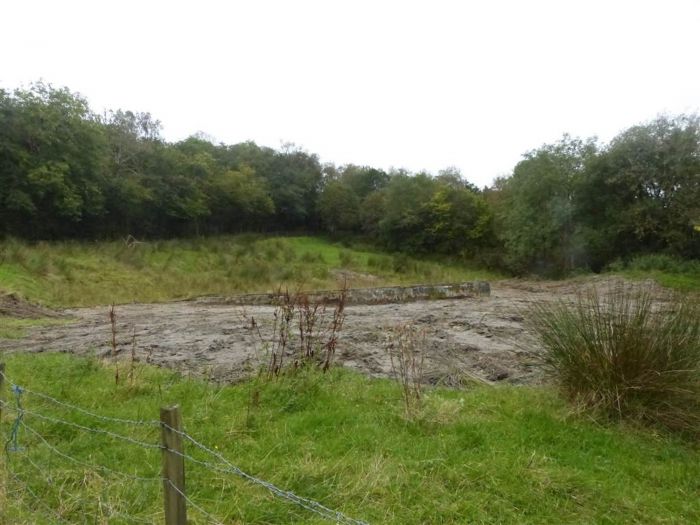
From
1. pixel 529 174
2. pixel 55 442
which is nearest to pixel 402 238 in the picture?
pixel 529 174

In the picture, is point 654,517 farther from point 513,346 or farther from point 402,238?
point 402,238

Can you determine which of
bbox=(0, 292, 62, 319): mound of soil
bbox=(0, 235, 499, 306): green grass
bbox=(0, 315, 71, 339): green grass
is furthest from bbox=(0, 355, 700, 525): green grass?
bbox=(0, 292, 62, 319): mound of soil

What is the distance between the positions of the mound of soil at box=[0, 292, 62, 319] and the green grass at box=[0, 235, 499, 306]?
900 millimetres

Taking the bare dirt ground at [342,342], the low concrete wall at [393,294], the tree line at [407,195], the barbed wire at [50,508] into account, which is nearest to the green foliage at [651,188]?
the tree line at [407,195]

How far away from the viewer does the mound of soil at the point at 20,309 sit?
12.3 meters

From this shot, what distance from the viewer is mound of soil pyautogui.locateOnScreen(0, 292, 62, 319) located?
40.5 ft

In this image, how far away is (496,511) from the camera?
328cm

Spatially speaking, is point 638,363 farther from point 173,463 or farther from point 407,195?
point 407,195

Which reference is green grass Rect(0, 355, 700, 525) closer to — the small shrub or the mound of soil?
the mound of soil

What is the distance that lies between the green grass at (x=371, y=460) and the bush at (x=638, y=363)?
10.2 inches

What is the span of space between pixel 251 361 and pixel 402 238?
3903cm

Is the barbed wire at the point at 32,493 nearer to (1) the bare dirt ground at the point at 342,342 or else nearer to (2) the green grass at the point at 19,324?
(1) the bare dirt ground at the point at 342,342

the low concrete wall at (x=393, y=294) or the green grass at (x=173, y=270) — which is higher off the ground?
the green grass at (x=173, y=270)

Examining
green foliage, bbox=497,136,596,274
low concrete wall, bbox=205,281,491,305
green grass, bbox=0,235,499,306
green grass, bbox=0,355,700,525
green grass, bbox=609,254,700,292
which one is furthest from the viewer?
green foliage, bbox=497,136,596,274
